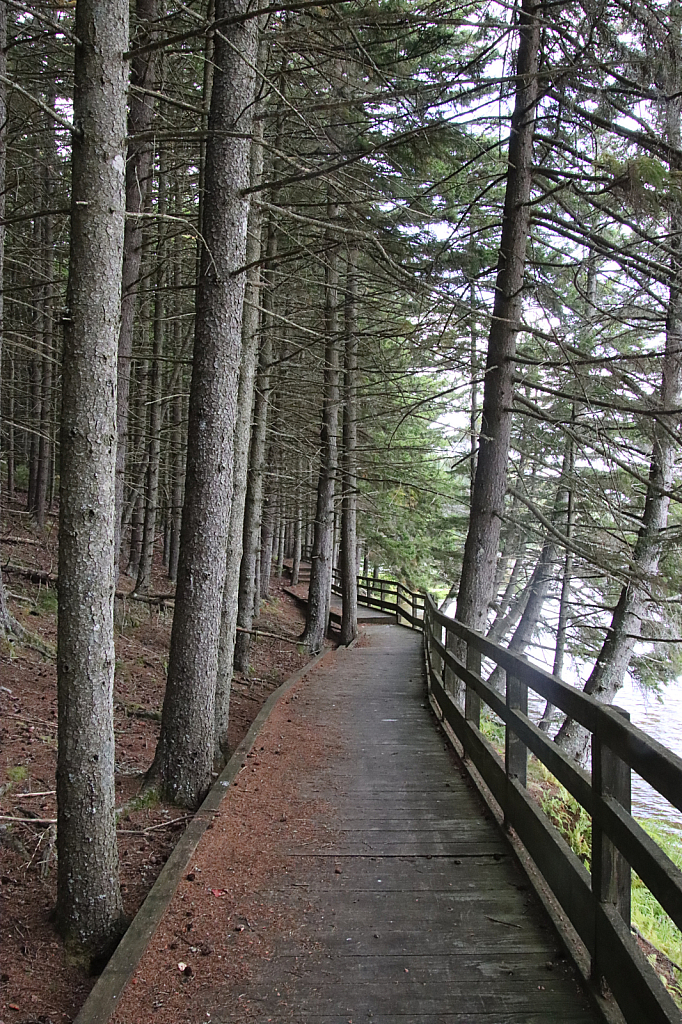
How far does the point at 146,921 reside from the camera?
139 inches

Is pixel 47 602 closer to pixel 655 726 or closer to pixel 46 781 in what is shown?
pixel 46 781

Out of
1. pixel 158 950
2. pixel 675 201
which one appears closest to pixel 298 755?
pixel 158 950

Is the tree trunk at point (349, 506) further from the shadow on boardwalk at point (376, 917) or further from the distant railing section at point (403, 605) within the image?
the shadow on boardwalk at point (376, 917)

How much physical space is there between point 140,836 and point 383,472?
14.5 m

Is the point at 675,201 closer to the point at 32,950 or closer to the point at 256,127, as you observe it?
the point at 256,127

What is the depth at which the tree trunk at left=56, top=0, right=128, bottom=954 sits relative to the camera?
11.5ft

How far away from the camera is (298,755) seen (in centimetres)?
683

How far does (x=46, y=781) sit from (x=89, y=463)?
3.19m

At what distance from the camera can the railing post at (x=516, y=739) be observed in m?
4.44

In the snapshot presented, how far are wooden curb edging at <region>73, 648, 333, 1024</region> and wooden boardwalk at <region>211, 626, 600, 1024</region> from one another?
0.48 metres

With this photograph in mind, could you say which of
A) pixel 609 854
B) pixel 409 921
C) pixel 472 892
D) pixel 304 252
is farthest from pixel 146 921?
pixel 304 252

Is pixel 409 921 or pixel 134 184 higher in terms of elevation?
pixel 134 184

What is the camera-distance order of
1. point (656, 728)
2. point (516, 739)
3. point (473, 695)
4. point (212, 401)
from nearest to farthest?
1. point (516, 739)
2. point (212, 401)
3. point (473, 695)
4. point (656, 728)

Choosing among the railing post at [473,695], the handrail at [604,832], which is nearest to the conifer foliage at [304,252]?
the railing post at [473,695]
